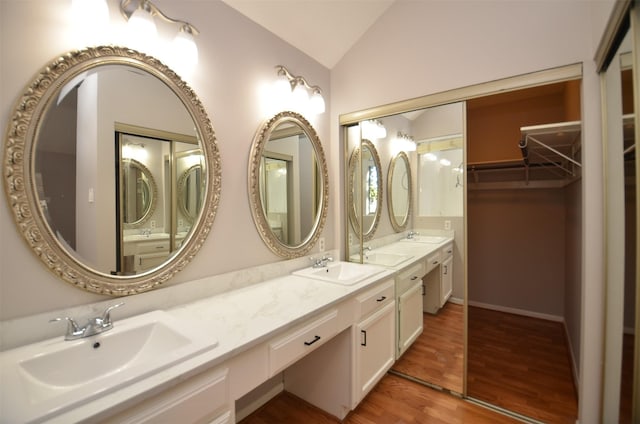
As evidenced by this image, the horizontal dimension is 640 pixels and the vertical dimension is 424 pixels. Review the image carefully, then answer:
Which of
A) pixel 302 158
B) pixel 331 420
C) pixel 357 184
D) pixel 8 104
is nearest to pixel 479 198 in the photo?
pixel 357 184

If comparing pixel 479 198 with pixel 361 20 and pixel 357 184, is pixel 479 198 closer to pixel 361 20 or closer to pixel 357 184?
pixel 357 184

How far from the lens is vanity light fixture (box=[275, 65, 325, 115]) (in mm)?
1961

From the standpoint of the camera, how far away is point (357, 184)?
8.37 ft

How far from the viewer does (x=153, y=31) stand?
4.15ft

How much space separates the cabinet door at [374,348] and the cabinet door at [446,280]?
42 cm

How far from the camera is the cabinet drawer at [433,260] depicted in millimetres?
2223

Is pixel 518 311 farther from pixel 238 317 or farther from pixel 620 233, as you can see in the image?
pixel 238 317

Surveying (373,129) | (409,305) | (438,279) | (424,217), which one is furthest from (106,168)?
(438,279)

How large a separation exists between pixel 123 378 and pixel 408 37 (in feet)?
8.33

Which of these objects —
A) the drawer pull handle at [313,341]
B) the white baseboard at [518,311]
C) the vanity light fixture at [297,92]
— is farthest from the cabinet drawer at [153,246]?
the white baseboard at [518,311]

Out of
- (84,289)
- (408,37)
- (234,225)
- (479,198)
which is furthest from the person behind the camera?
(479,198)

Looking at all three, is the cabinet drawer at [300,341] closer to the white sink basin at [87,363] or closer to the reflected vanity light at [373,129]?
the white sink basin at [87,363]

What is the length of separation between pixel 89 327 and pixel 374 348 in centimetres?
162

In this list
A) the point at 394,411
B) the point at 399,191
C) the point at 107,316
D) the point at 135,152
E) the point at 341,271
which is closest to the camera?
the point at 107,316
